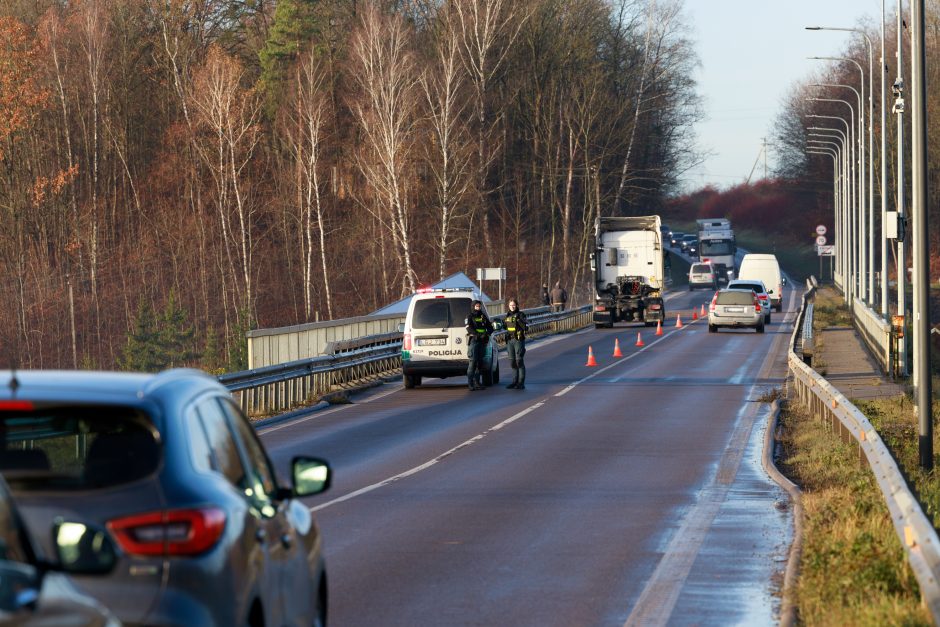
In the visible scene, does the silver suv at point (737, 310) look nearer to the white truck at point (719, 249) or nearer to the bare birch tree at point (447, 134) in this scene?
the bare birch tree at point (447, 134)

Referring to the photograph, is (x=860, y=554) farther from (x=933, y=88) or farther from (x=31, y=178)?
(x=933, y=88)

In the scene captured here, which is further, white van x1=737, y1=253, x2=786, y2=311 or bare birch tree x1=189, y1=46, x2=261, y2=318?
white van x1=737, y1=253, x2=786, y2=311

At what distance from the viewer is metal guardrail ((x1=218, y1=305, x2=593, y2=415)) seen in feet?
79.4

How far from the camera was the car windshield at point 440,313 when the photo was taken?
98.7 ft

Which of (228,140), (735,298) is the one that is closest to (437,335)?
(735,298)

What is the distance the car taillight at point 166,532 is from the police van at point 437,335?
2508cm

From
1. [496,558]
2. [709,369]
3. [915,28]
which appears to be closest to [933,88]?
[709,369]

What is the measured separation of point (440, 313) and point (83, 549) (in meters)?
26.4

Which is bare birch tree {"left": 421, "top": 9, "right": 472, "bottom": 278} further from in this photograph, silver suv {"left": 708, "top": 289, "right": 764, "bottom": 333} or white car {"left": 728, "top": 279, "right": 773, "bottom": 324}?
silver suv {"left": 708, "top": 289, "right": 764, "bottom": 333}

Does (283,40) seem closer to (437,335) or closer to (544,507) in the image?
(437,335)

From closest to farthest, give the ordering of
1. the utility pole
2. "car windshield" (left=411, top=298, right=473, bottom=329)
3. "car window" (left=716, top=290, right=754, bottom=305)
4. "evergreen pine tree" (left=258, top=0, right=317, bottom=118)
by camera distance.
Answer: the utility pole, "car windshield" (left=411, top=298, right=473, bottom=329), "car window" (left=716, top=290, right=754, bottom=305), "evergreen pine tree" (left=258, top=0, right=317, bottom=118)

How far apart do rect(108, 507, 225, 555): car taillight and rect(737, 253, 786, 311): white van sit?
69123 millimetres

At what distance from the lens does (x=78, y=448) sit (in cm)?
527

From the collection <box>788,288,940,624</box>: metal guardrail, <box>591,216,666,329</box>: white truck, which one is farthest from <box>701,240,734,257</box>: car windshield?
<box>788,288,940,624</box>: metal guardrail
